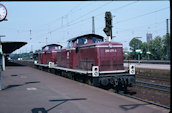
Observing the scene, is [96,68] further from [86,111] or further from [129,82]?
[86,111]

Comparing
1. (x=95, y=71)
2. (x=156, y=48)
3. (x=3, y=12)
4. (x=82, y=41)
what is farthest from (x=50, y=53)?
(x=156, y=48)

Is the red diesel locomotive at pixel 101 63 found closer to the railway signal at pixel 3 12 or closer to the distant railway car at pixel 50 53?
the railway signal at pixel 3 12

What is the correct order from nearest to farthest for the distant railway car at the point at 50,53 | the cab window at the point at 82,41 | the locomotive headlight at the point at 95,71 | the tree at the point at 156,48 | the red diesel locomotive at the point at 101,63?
the locomotive headlight at the point at 95,71
the red diesel locomotive at the point at 101,63
the cab window at the point at 82,41
the distant railway car at the point at 50,53
the tree at the point at 156,48

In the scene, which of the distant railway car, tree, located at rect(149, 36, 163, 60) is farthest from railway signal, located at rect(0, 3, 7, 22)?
tree, located at rect(149, 36, 163, 60)

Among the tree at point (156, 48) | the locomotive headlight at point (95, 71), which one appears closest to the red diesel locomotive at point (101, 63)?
the locomotive headlight at point (95, 71)

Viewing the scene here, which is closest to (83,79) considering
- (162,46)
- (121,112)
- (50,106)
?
(50,106)

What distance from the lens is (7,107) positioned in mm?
7160

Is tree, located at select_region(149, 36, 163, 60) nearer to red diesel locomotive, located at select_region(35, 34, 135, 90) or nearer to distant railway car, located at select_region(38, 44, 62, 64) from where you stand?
distant railway car, located at select_region(38, 44, 62, 64)

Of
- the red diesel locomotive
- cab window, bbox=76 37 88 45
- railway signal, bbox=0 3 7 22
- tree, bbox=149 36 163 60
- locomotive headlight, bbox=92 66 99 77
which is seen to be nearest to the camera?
railway signal, bbox=0 3 7 22

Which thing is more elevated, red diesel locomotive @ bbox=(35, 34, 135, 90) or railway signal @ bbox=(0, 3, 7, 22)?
railway signal @ bbox=(0, 3, 7, 22)

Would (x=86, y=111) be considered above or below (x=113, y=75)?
below

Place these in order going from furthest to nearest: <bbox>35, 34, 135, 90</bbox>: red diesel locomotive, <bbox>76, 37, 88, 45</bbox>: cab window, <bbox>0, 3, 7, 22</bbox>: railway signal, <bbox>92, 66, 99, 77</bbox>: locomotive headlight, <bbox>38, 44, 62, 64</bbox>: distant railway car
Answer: <bbox>38, 44, 62, 64</bbox>: distant railway car < <bbox>76, 37, 88, 45</bbox>: cab window < <bbox>35, 34, 135, 90</bbox>: red diesel locomotive < <bbox>92, 66, 99, 77</bbox>: locomotive headlight < <bbox>0, 3, 7, 22</bbox>: railway signal

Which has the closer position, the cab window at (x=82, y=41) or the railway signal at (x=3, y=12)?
the railway signal at (x=3, y=12)

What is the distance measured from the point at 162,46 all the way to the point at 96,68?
59.1m
